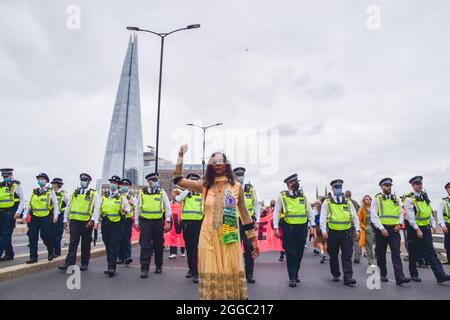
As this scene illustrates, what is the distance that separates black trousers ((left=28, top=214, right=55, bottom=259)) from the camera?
8.20 m

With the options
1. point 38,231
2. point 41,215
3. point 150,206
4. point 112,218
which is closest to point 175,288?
point 150,206

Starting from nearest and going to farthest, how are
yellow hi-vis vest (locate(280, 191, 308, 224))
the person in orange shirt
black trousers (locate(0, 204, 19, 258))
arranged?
1. yellow hi-vis vest (locate(280, 191, 308, 224))
2. black trousers (locate(0, 204, 19, 258))
3. the person in orange shirt

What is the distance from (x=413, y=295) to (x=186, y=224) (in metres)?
4.34

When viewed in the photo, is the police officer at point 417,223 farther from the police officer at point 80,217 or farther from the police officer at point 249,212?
the police officer at point 80,217

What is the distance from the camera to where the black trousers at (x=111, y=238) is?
7.66 metres

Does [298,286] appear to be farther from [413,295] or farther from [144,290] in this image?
[144,290]

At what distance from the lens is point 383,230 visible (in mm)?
7254

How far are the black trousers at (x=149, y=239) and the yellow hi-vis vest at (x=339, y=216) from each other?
358 cm

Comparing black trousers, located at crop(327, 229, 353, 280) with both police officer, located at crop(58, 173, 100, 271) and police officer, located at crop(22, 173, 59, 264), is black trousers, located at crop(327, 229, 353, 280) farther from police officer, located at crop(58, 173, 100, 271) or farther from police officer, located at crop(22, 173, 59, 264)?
police officer, located at crop(22, 173, 59, 264)

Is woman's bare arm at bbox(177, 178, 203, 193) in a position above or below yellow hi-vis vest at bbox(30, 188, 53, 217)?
above

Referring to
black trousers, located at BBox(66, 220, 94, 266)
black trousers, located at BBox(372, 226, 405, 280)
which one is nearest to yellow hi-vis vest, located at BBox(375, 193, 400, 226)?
black trousers, located at BBox(372, 226, 405, 280)

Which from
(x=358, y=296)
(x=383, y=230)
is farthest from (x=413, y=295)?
(x=383, y=230)

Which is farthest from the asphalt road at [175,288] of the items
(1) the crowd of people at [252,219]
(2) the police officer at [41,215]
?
(2) the police officer at [41,215]

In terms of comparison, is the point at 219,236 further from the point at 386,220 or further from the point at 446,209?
the point at 446,209
